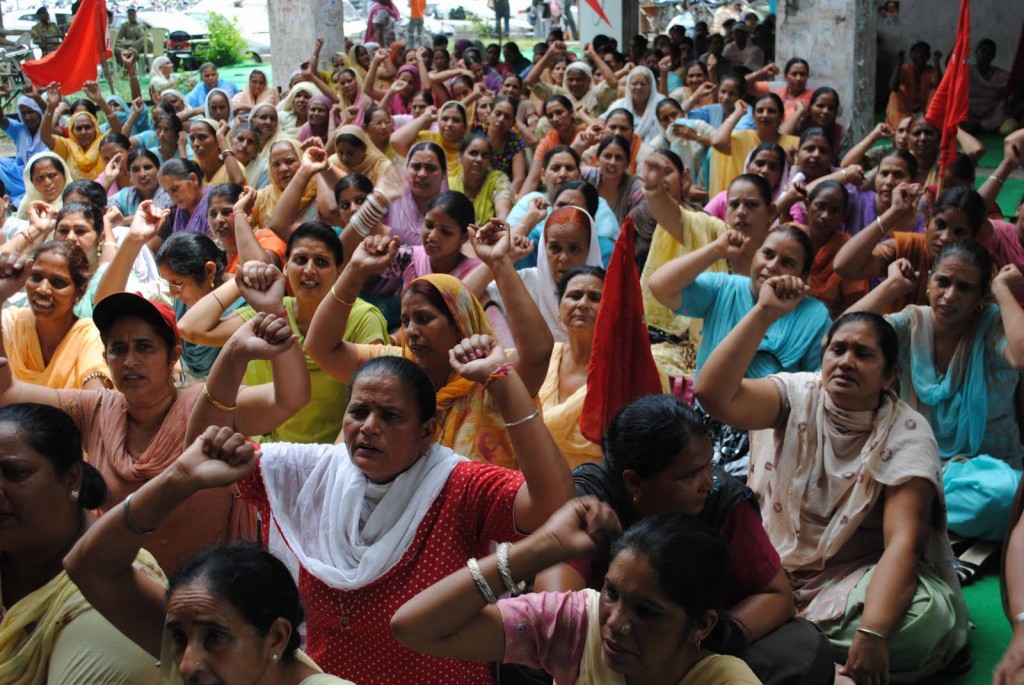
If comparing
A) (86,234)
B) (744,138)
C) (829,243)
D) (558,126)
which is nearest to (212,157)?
(558,126)

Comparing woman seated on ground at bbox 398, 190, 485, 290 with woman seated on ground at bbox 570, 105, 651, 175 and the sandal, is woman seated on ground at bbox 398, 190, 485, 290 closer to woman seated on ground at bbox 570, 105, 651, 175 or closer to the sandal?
the sandal

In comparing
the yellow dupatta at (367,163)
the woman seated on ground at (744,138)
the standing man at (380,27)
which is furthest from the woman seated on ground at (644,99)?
the standing man at (380,27)

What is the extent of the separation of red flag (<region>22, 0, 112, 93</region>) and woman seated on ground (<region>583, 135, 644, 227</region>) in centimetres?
427

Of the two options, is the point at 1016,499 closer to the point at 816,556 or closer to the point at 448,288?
the point at 816,556

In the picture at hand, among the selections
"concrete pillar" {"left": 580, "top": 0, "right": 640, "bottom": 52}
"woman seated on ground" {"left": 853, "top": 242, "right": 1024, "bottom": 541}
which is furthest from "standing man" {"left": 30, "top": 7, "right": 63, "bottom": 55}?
"woman seated on ground" {"left": 853, "top": 242, "right": 1024, "bottom": 541}

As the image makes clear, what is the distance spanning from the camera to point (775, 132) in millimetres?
6949

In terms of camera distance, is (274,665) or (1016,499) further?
(1016,499)

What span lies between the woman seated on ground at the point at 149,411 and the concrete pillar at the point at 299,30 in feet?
32.2

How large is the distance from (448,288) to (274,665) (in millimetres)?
1294

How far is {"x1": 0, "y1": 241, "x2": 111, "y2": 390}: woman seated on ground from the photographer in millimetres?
3551

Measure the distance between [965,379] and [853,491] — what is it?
3.19 ft

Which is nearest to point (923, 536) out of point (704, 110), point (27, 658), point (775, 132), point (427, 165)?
point (27, 658)

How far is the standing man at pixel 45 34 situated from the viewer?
56.1 feet

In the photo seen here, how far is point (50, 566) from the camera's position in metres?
2.12
